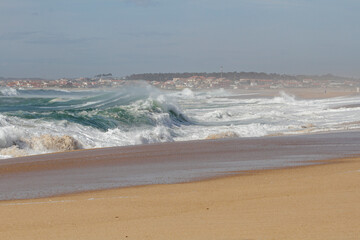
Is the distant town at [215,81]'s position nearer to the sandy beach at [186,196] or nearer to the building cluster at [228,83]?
the building cluster at [228,83]

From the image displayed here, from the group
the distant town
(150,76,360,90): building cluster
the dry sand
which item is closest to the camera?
the dry sand

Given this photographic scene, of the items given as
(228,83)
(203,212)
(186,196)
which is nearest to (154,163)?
(186,196)

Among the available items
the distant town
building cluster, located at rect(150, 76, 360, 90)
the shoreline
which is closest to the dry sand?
the shoreline

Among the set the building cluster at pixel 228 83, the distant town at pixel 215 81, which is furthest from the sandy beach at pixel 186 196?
the building cluster at pixel 228 83

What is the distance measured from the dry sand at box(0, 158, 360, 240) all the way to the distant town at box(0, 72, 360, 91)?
357 ft

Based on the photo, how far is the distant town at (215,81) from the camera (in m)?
126

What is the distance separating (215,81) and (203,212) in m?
167

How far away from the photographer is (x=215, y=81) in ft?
564

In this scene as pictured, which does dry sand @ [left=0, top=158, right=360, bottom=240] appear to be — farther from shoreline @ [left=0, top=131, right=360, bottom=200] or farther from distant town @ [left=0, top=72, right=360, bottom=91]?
distant town @ [left=0, top=72, right=360, bottom=91]

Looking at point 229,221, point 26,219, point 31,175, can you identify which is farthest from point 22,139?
point 229,221

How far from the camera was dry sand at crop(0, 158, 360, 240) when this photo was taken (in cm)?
475

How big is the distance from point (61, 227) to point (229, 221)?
1.60m

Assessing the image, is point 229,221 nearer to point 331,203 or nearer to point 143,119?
point 331,203

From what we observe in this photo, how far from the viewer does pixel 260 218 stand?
512cm
